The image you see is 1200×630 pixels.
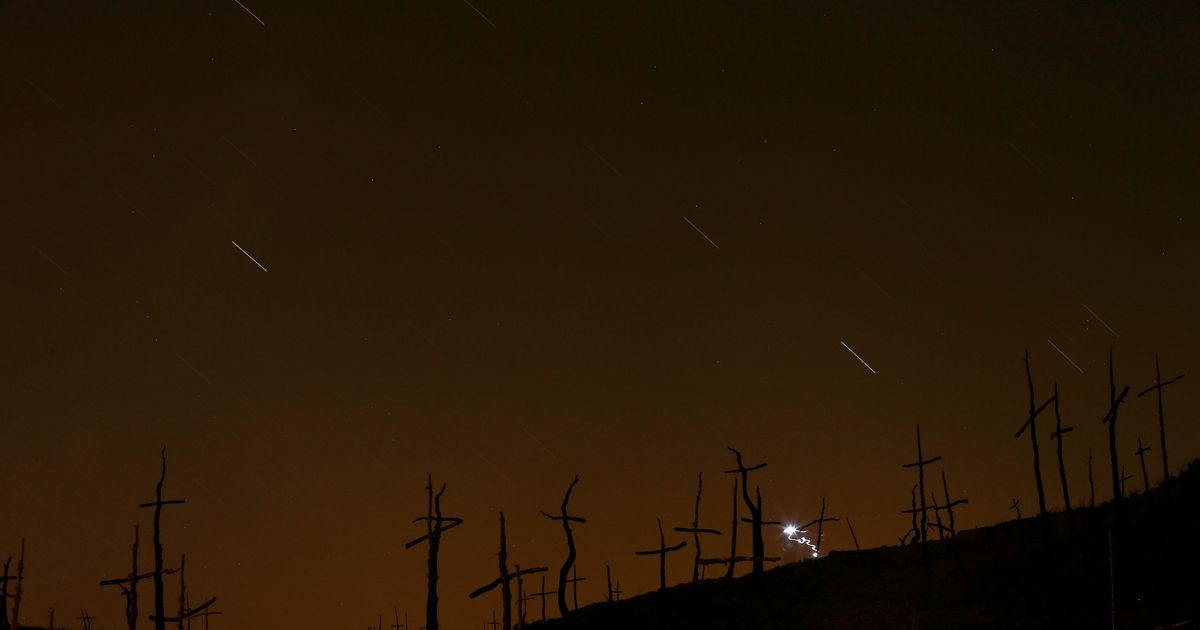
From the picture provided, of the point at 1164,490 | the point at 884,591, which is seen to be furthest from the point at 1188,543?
the point at 884,591

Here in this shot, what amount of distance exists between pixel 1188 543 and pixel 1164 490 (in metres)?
6.95

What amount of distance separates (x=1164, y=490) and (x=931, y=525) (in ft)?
30.7

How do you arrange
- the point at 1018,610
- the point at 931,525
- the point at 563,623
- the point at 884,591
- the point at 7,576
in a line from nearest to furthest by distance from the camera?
the point at 1018,610 < the point at 7,576 < the point at 884,591 < the point at 563,623 < the point at 931,525

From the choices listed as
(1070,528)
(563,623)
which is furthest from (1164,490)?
(563,623)

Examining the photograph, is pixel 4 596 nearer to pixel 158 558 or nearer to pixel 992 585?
pixel 158 558

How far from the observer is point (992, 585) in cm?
3409

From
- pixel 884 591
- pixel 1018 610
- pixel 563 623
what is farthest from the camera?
pixel 563 623

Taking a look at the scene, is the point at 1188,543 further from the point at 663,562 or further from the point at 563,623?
the point at 563,623

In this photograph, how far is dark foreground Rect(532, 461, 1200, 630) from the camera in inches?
1151

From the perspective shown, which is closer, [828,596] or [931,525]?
[828,596]

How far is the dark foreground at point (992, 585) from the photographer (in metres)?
29.2

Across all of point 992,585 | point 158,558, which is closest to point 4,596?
point 158,558

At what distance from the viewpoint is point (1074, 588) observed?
31.0 metres

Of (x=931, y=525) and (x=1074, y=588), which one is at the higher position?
(x=931, y=525)
